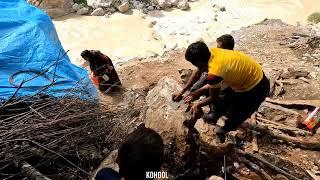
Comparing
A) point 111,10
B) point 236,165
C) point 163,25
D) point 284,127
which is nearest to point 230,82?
point 236,165

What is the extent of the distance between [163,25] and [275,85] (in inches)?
188

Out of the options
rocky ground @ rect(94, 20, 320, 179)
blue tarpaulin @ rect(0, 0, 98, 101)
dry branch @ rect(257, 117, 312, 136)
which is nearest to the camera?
rocky ground @ rect(94, 20, 320, 179)

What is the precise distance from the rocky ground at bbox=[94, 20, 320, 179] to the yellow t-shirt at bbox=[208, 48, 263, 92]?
60cm

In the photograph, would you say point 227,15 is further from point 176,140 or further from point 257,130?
point 176,140

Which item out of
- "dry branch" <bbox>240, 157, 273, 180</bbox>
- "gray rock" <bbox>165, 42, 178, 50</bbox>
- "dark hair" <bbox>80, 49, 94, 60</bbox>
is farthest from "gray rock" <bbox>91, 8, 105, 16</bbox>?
"dry branch" <bbox>240, 157, 273, 180</bbox>

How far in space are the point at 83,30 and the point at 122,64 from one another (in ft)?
7.55

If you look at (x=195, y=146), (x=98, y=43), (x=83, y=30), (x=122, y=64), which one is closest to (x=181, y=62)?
(x=122, y=64)

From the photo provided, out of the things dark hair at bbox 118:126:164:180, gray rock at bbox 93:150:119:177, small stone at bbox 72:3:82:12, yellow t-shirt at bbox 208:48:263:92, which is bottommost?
small stone at bbox 72:3:82:12

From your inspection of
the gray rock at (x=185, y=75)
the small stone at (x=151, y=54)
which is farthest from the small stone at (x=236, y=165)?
the small stone at (x=151, y=54)

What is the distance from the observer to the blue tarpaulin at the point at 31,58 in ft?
16.8

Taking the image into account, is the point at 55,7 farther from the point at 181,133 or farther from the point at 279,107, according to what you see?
the point at 181,133

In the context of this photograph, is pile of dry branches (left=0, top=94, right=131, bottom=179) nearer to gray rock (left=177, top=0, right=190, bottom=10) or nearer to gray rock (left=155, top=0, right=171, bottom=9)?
gray rock (left=155, top=0, right=171, bottom=9)

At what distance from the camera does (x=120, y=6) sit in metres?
11.5

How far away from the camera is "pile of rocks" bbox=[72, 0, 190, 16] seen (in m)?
11.5
